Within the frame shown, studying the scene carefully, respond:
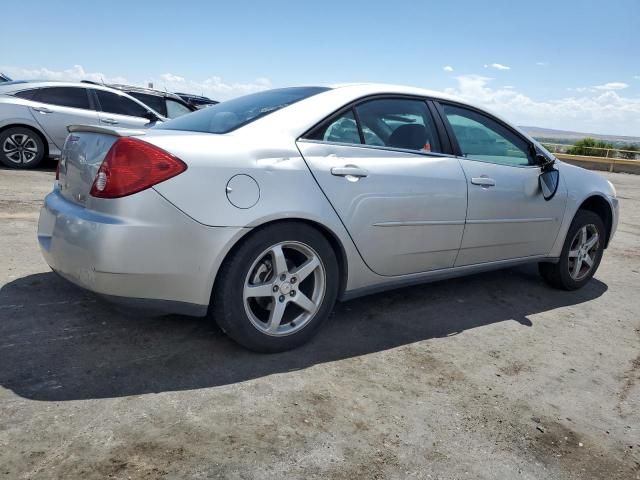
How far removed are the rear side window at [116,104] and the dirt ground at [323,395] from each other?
579cm

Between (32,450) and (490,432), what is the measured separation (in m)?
1.87

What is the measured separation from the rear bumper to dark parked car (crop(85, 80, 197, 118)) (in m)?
8.85

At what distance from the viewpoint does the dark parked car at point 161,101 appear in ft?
36.2

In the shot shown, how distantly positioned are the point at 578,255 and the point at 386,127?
2.38 m

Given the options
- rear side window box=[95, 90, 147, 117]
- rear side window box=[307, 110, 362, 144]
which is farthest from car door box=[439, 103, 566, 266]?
rear side window box=[95, 90, 147, 117]

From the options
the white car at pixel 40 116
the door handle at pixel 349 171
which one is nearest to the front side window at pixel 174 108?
the white car at pixel 40 116

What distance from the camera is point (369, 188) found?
3189 mm

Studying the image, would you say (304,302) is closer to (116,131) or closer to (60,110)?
(116,131)

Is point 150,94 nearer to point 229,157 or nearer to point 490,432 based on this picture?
point 229,157

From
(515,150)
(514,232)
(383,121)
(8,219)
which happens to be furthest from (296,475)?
(8,219)

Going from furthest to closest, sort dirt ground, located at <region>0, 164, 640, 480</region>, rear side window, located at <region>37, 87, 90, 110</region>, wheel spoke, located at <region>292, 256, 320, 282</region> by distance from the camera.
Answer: rear side window, located at <region>37, 87, 90, 110</region>
wheel spoke, located at <region>292, 256, 320, 282</region>
dirt ground, located at <region>0, 164, 640, 480</region>

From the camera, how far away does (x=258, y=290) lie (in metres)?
2.89

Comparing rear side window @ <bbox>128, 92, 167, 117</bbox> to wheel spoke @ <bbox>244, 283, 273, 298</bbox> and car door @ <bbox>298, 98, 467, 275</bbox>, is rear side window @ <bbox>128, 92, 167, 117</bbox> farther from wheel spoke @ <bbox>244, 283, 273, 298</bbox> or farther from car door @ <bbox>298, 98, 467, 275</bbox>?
wheel spoke @ <bbox>244, 283, 273, 298</bbox>

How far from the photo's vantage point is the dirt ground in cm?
215
